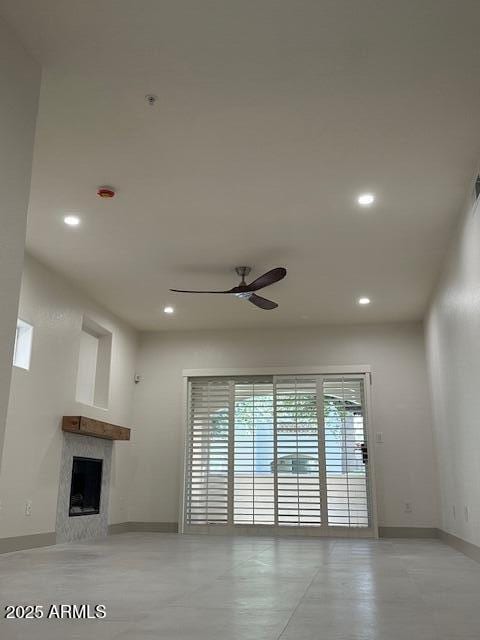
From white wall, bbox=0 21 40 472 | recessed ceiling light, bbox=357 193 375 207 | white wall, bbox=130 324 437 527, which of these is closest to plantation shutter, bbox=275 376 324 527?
white wall, bbox=130 324 437 527

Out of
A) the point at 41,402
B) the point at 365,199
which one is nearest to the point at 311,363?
the point at 41,402

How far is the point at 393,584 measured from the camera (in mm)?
A: 3465

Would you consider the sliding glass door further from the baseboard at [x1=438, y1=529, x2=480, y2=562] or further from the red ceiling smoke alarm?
the red ceiling smoke alarm

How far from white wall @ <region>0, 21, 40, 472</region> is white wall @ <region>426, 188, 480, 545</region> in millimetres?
2965

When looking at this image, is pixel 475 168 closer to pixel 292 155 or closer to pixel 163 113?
pixel 292 155

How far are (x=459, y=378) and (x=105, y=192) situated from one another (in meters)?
3.34

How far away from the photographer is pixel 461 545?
552cm

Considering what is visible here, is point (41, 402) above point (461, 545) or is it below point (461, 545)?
above

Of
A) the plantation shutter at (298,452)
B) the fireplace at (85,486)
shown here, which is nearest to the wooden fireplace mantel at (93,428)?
the fireplace at (85,486)

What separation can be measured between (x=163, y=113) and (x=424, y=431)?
5.51 m

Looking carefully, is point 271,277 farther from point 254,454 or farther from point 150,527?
point 150,527

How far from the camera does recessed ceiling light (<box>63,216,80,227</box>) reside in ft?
16.1

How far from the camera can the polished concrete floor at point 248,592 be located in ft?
7.50

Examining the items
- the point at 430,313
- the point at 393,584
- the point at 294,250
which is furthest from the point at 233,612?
the point at 430,313
